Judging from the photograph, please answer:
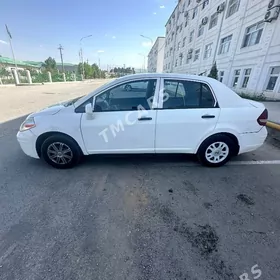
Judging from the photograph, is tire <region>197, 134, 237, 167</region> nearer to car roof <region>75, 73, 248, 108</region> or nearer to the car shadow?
the car shadow

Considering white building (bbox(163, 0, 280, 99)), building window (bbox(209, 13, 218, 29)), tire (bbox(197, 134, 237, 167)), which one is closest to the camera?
tire (bbox(197, 134, 237, 167))

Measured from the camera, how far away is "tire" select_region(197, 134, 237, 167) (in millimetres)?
3273

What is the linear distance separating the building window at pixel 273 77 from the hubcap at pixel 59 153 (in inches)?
524

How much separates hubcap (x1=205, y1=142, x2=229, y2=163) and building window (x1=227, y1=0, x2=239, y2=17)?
17.6 metres

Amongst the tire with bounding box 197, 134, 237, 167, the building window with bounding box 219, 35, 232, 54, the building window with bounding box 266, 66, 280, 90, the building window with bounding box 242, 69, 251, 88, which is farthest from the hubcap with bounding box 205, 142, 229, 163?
the building window with bounding box 219, 35, 232, 54

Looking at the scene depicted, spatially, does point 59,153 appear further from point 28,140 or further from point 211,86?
point 211,86

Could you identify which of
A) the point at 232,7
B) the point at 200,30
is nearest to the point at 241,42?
the point at 232,7

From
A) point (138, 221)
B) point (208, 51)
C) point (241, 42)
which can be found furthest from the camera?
point (208, 51)

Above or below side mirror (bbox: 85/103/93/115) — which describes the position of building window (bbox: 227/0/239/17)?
above

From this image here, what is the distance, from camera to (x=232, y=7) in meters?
16.0

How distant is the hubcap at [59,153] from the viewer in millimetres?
3207

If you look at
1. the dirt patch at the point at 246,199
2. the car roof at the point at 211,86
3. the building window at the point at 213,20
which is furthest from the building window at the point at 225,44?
the dirt patch at the point at 246,199

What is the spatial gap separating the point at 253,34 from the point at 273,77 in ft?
14.2

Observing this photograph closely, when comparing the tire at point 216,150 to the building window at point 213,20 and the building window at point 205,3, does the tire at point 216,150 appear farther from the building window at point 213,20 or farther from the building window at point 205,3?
the building window at point 205,3
